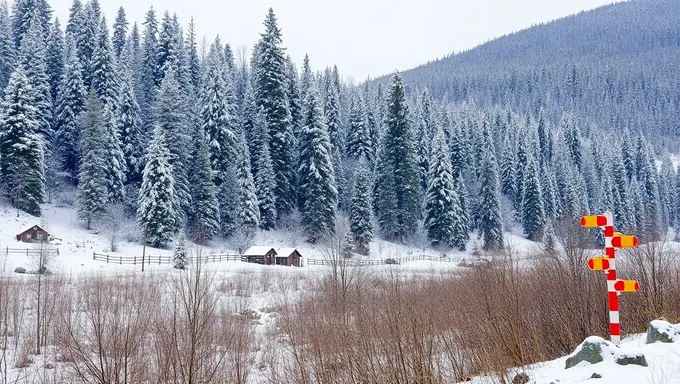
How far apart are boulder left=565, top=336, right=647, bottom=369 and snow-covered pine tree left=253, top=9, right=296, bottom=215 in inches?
1835

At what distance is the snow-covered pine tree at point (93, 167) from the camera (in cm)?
4531

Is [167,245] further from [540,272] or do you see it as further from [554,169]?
[554,169]

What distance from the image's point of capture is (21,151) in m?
44.4

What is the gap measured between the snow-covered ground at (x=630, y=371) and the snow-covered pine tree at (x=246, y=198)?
134 feet

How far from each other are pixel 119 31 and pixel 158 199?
126 feet

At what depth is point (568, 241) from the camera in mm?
14898

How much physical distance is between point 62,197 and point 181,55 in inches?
883

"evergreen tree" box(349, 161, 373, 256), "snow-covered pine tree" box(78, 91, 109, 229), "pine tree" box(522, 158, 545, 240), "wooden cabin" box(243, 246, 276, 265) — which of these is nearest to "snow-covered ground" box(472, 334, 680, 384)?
"wooden cabin" box(243, 246, 276, 265)

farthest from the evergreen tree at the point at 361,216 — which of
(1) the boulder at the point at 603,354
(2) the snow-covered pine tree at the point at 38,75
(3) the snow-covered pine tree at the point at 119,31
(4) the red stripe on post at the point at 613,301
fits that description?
(1) the boulder at the point at 603,354

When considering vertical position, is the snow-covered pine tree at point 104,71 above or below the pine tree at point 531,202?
above

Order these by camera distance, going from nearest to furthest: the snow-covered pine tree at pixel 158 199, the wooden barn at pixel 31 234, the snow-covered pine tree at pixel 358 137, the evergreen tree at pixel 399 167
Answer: the wooden barn at pixel 31 234
the snow-covered pine tree at pixel 158 199
the evergreen tree at pixel 399 167
the snow-covered pine tree at pixel 358 137

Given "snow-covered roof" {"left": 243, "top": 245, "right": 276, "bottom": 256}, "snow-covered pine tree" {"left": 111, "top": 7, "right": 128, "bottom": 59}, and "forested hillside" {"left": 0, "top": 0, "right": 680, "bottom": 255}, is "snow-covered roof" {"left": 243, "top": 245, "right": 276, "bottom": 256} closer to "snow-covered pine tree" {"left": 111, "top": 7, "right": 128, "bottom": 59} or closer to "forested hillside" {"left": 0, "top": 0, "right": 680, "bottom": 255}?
"forested hillside" {"left": 0, "top": 0, "right": 680, "bottom": 255}

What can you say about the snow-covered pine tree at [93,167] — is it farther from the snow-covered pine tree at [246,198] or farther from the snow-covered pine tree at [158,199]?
the snow-covered pine tree at [246,198]

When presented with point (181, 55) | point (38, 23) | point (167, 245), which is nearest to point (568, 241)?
point (167, 245)
